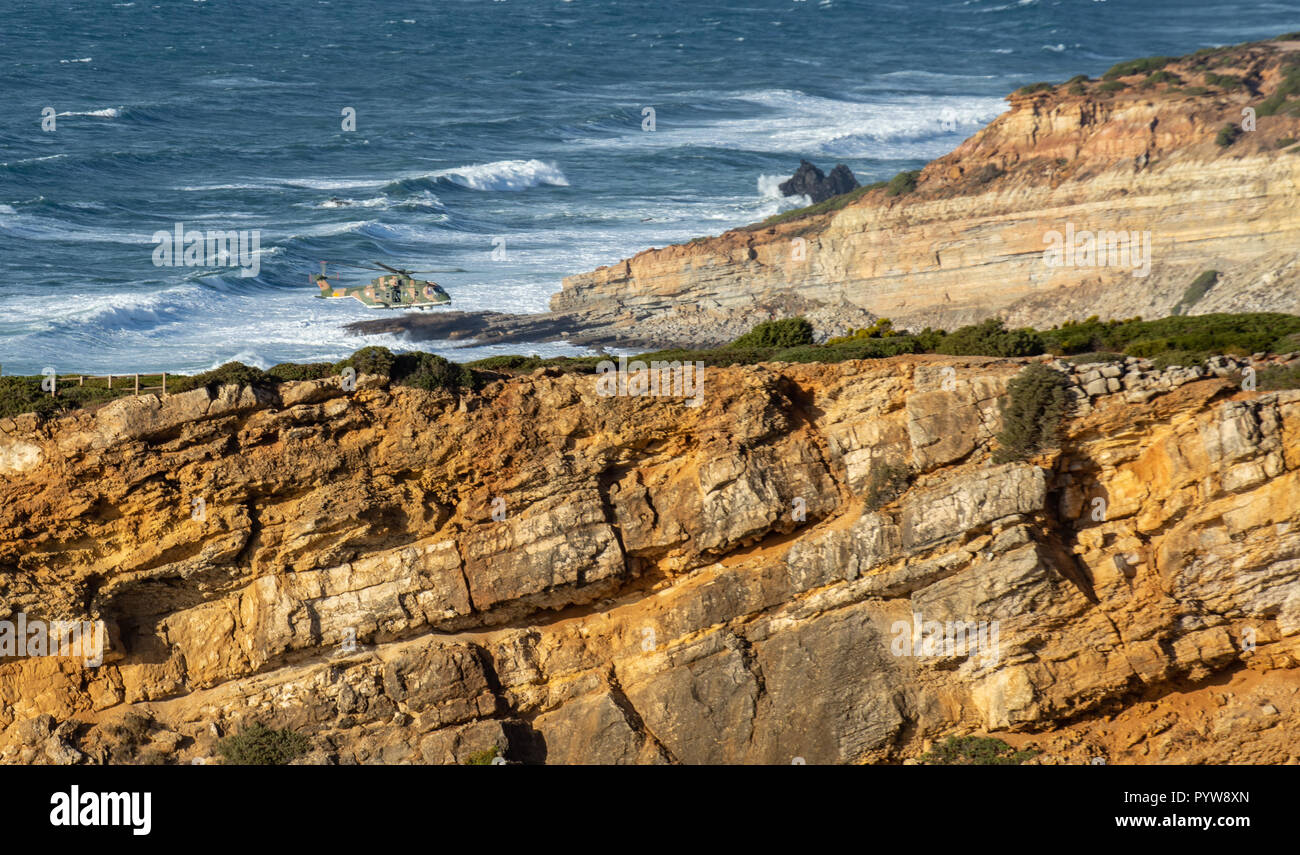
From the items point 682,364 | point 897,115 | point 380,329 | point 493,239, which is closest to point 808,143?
point 897,115

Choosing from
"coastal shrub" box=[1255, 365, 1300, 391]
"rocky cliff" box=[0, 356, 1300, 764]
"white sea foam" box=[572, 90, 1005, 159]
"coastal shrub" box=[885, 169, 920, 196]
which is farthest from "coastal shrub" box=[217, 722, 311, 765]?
"white sea foam" box=[572, 90, 1005, 159]

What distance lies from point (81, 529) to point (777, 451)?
45.5ft

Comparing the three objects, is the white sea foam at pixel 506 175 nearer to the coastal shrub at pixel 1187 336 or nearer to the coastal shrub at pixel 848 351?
the coastal shrub at pixel 848 351

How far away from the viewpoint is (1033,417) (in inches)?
1027

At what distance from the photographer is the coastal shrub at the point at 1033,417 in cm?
2608

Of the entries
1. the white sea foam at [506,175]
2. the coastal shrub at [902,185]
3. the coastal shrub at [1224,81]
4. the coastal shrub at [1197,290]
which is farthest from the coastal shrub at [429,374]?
the white sea foam at [506,175]

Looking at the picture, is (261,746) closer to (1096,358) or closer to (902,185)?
(1096,358)

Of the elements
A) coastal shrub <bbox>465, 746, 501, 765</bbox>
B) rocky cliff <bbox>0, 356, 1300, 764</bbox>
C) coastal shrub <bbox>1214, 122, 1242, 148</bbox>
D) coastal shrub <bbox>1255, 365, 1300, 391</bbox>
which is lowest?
coastal shrub <bbox>465, 746, 501, 765</bbox>

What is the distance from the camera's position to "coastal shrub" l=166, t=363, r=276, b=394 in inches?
1044

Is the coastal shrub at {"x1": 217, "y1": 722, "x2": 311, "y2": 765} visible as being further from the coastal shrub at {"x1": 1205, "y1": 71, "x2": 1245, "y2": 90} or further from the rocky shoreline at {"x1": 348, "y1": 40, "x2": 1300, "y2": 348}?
the coastal shrub at {"x1": 1205, "y1": 71, "x2": 1245, "y2": 90}

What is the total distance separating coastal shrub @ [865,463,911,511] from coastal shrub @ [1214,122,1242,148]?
42589 mm

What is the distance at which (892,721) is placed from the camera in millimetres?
26219

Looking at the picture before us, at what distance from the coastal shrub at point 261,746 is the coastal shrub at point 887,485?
12207 mm

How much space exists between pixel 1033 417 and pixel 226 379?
16.0 metres
